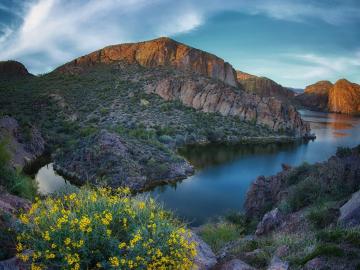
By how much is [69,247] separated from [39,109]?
53.5 metres

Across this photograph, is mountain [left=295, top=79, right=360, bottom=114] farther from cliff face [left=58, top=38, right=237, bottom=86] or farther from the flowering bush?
the flowering bush

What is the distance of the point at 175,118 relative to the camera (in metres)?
59.3

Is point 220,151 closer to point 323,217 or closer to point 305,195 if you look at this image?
point 305,195

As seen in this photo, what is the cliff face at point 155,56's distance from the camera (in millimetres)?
90625

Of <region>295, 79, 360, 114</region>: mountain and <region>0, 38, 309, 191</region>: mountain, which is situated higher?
<region>295, 79, 360, 114</region>: mountain

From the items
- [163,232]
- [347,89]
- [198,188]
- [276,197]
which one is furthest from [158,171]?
[347,89]

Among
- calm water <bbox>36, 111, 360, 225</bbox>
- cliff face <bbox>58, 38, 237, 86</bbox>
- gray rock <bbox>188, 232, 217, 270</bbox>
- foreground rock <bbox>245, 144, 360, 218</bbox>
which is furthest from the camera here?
cliff face <bbox>58, 38, 237, 86</bbox>

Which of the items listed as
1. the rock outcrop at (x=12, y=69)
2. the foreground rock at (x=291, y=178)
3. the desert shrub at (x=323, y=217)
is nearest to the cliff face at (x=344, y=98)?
the rock outcrop at (x=12, y=69)

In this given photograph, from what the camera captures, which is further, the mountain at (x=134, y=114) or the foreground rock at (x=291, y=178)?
the mountain at (x=134, y=114)

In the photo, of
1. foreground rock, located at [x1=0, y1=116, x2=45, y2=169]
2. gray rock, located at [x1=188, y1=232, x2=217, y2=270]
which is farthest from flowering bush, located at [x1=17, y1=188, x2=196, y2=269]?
foreground rock, located at [x1=0, y1=116, x2=45, y2=169]

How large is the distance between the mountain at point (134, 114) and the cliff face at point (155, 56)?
1.07 feet

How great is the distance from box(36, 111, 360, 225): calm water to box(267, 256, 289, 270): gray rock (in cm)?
581

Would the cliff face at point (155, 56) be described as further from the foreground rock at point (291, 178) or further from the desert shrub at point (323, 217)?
the desert shrub at point (323, 217)

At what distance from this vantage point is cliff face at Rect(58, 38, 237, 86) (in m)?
90.6
